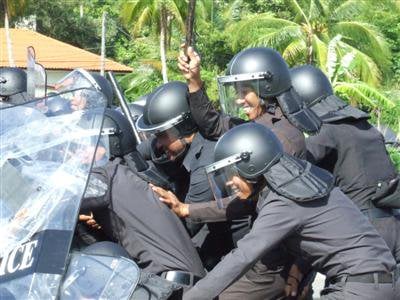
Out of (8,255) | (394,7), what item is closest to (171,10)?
(394,7)

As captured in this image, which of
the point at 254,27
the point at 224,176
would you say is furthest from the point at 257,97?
the point at 254,27

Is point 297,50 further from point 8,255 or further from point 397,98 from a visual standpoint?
point 8,255

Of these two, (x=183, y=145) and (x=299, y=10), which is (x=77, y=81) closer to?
(x=183, y=145)

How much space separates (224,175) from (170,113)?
1085 millimetres

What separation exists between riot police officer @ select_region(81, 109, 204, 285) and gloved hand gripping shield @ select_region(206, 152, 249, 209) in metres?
0.29

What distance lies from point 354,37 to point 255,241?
82.9 feet

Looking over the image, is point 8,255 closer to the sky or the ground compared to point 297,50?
closer to the sky

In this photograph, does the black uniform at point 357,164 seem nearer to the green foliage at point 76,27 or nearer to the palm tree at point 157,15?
the palm tree at point 157,15

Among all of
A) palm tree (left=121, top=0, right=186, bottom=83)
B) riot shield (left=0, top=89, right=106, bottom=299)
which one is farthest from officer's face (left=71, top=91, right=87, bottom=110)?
palm tree (left=121, top=0, right=186, bottom=83)

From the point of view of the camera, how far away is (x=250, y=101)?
5109 mm

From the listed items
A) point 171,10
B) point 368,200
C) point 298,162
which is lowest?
point 171,10

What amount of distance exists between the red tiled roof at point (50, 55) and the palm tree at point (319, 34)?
10.6m

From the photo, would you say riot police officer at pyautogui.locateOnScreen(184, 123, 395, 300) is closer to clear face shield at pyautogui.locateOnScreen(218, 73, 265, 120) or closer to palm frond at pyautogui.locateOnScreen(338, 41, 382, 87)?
clear face shield at pyautogui.locateOnScreen(218, 73, 265, 120)

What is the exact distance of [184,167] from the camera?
5.25m
